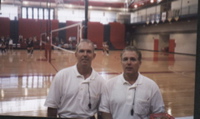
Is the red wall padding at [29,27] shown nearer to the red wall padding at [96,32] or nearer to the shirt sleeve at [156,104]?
the red wall padding at [96,32]

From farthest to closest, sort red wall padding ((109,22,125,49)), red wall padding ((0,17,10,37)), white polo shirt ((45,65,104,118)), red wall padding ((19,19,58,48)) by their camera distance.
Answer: red wall padding ((109,22,125,49)) < red wall padding ((19,19,58,48)) < red wall padding ((0,17,10,37)) < white polo shirt ((45,65,104,118))

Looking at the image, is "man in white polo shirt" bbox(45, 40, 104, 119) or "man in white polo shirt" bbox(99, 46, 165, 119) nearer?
"man in white polo shirt" bbox(99, 46, 165, 119)

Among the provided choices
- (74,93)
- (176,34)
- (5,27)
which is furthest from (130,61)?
(5,27)

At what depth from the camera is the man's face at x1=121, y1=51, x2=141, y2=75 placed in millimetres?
2244

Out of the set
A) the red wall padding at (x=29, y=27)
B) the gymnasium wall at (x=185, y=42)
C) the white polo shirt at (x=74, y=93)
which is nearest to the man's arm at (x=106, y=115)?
the white polo shirt at (x=74, y=93)

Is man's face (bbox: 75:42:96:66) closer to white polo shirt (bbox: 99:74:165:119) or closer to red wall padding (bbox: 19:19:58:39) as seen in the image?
white polo shirt (bbox: 99:74:165:119)

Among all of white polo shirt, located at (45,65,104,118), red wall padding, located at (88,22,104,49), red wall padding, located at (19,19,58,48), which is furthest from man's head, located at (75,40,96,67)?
red wall padding, located at (88,22,104,49)

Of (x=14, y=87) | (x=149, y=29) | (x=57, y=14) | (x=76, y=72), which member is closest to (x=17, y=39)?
(x=57, y=14)

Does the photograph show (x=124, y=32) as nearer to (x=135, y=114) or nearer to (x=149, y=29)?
(x=149, y=29)

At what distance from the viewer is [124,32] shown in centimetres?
3172

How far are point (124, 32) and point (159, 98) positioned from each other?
2988 centimetres

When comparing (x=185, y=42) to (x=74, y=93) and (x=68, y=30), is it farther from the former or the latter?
(x=74, y=93)

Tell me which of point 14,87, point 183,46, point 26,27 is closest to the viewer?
point 14,87

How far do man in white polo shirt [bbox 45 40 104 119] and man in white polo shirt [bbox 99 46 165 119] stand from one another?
0.18m
